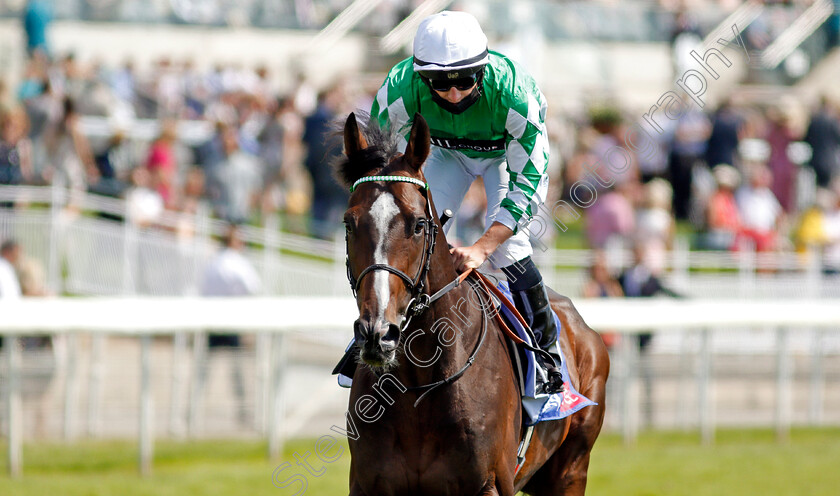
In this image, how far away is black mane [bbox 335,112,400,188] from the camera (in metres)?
3.88

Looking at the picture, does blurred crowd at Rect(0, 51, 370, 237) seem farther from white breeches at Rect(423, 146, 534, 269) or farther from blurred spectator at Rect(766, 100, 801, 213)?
white breeches at Rect(423, 146, 534, 269)

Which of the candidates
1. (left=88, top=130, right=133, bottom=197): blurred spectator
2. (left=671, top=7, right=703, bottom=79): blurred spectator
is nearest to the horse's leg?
(left=88, top=130, right=133, bottom=197): blurred spectator

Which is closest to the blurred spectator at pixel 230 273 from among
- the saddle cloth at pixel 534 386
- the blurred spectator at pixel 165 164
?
the blurred spectator at pixel 165 164

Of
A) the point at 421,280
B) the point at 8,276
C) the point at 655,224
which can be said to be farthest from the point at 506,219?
the point at 655,224

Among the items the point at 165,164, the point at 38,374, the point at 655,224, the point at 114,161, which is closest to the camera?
the point at 38,374

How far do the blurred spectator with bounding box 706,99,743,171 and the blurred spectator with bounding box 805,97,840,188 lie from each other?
5.19 feet

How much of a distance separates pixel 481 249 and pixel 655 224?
335 inches

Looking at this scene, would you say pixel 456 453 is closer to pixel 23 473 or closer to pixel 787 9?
pixel 23 473

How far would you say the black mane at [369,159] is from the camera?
3879mm

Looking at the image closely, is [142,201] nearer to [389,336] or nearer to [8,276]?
[8,276]

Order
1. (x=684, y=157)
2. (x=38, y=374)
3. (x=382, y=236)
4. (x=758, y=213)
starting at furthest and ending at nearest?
(x=684, y=157) < (x=758, y=213) < (x=38, y=374) < (x=382, y=236)

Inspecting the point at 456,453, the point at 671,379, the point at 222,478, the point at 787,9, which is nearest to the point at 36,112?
the point at 222,478

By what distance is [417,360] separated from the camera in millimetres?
4016

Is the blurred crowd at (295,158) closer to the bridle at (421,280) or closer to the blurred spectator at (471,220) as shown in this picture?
the blurred spectator at (471,220)
